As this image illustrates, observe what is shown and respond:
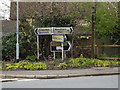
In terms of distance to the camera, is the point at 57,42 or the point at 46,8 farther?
the point at 46,8

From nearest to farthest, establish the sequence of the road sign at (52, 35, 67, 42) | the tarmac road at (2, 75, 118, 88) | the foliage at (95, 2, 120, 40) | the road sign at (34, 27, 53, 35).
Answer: the tarmac road at (2, 75, 118, 88)
the road sign at (52, 35, 67, 42)
the road sign at (34, 27, 53, 35)
the foliage at (95, 2, 120, 40)

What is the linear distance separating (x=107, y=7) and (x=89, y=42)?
326cm

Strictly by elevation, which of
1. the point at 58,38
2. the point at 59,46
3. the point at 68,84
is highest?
the point at 58,38

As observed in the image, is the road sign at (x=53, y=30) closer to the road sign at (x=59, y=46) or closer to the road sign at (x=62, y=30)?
the road sign at (x=62, y=30)

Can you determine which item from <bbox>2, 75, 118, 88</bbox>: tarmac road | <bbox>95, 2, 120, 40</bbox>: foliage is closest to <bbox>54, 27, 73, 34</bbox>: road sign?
<bbox>95, 2, 120, 40</bbox>: foliage

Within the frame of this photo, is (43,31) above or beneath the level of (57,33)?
above

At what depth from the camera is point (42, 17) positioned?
14.9 m

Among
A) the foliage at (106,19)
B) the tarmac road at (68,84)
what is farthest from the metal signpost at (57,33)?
the tarmac road at (68,84)

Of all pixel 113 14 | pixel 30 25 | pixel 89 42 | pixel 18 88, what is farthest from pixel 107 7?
pixel 18 88

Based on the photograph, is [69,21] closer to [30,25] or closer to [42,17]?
[42,17]

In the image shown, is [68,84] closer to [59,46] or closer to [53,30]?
[59,46]

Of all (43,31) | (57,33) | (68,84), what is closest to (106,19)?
(57,33)

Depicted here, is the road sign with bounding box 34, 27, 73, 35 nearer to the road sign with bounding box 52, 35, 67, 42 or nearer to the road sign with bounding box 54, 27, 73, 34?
the road sign with bounding box 54, 27, 73, 34

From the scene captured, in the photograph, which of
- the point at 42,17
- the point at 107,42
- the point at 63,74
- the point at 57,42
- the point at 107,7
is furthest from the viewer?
the point at 107,42
